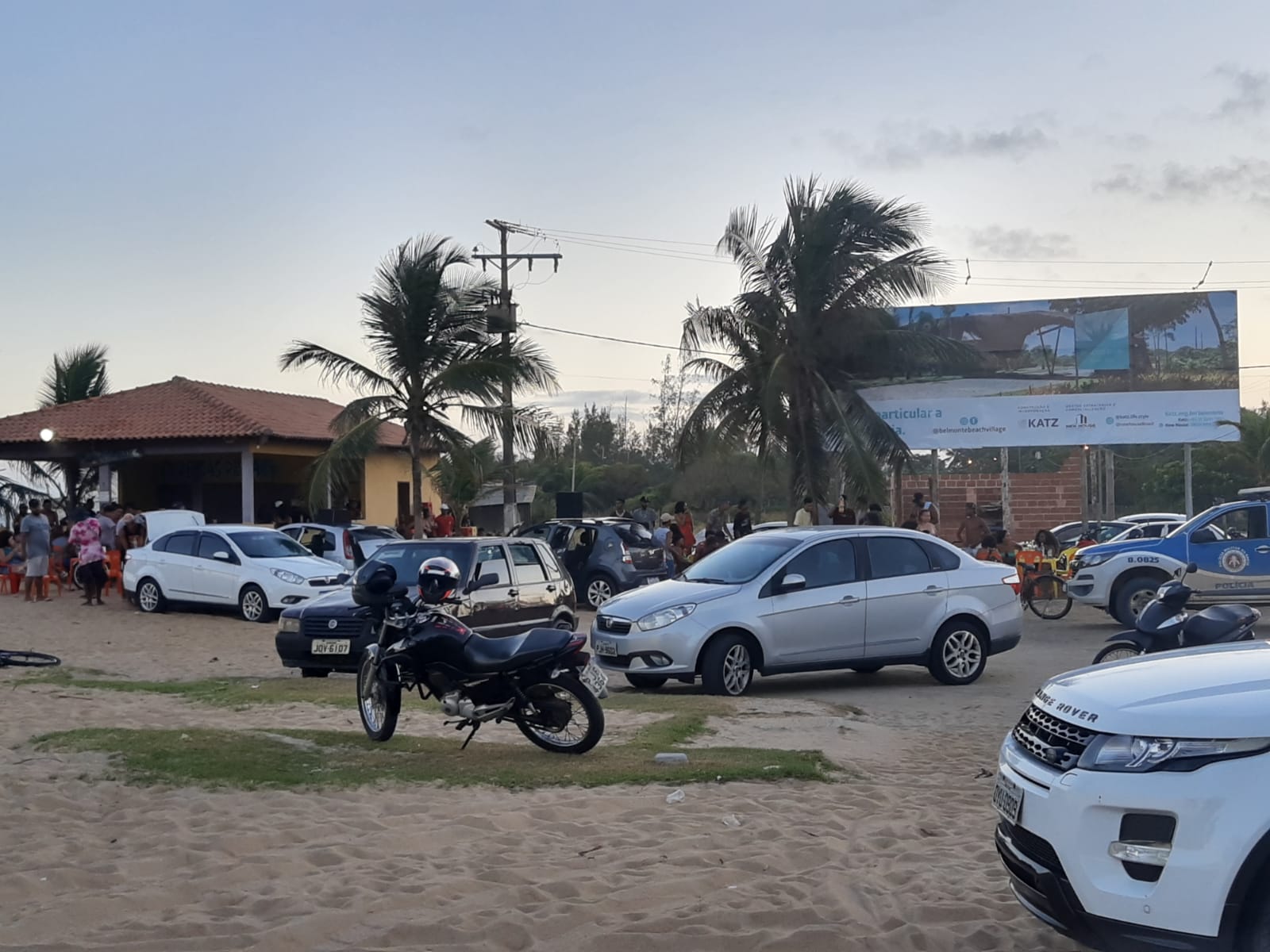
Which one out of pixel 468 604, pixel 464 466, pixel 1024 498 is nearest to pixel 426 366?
pixel 464 466

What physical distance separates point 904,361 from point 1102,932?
25271 mm

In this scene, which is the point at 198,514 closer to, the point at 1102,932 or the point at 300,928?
the point at 300,928

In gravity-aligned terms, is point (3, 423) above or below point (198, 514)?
above

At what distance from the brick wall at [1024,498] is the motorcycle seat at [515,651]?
3697 cm

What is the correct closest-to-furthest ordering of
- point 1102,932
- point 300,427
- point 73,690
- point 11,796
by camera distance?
point 1102,932, point 11,796, point 73,690, point 300,427

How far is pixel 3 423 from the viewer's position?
33656 millimetres

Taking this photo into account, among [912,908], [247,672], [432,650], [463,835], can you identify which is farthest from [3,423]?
[912,908]

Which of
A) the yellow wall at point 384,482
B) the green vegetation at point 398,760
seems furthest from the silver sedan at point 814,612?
the yellow wall at point 384,482

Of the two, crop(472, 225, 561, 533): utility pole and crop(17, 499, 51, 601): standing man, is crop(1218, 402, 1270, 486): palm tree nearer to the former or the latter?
crop(472, 225, 561, 533): utility pole

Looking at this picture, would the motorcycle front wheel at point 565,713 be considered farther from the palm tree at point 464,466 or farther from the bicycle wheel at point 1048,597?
the palm tree at point 464,466

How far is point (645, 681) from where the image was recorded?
12977 mm

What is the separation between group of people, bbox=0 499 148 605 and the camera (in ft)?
76.6

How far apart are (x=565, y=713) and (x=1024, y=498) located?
3990cm

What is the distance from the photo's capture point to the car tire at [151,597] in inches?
872
